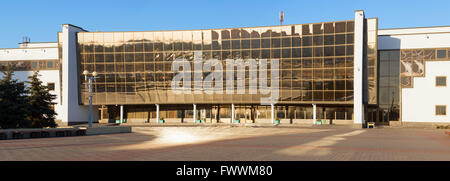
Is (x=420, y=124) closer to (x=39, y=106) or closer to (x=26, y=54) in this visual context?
(x=39, y=106)

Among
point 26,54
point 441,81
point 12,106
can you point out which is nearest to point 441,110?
point 441,81

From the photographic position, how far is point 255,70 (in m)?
50.2

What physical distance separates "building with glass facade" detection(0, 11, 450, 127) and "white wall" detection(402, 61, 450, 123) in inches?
16.9

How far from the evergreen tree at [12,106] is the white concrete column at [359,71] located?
37.2 m

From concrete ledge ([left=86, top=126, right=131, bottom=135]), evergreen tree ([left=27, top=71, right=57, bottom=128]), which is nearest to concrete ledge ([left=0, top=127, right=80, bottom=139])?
concrete ledge ([left=86, top=126, right=131, bottom=135])

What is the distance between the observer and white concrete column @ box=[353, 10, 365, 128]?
147 ft

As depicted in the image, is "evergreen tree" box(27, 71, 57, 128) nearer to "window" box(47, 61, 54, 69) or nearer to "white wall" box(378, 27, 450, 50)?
"window" box(47, 61, 54, 69)

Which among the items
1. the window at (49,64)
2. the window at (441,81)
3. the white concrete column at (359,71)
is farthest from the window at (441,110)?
the window at (49,64)

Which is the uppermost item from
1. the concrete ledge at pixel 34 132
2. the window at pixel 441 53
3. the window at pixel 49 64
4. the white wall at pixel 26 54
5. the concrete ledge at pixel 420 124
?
the white wall at pixel 26 54

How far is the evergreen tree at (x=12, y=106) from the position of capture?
2978 centimetres

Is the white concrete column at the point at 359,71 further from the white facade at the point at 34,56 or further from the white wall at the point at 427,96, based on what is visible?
the white facade at the point at 34,56

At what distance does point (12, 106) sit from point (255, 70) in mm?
30182

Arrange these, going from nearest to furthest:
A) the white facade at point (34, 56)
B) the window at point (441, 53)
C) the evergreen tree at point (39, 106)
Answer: the evergreen tree at point (39, 106), the window at point (441, 53), the white facade at point (34, 56)
